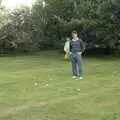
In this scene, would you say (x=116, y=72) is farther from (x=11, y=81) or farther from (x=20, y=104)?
(x=20, y=104)

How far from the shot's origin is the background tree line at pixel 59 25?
33.6 meters

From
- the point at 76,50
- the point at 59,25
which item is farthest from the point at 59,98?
the point at 59,25

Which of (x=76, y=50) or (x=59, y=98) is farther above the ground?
(x=76, y=50)

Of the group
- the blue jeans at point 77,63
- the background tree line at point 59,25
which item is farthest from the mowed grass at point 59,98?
the background tree line at point 59,25

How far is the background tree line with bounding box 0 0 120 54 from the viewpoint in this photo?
3359 centimetres

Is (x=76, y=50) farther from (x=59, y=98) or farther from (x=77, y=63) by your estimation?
(x=59, y=98)

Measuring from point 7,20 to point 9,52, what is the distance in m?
2.90

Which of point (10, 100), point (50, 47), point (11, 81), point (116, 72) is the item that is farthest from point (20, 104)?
point (50, 47)

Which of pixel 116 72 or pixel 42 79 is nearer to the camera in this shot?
pixel 42 79

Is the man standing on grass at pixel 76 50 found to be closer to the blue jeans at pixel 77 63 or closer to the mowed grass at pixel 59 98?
the blue jeans at pixel 77 63

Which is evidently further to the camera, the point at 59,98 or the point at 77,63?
the point at 77,63

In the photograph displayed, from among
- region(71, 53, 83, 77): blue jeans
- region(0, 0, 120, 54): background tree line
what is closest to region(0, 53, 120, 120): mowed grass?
region(71, 53, 83, 77): blue jeans

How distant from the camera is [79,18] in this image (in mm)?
34469

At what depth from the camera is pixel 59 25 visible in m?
37.7
